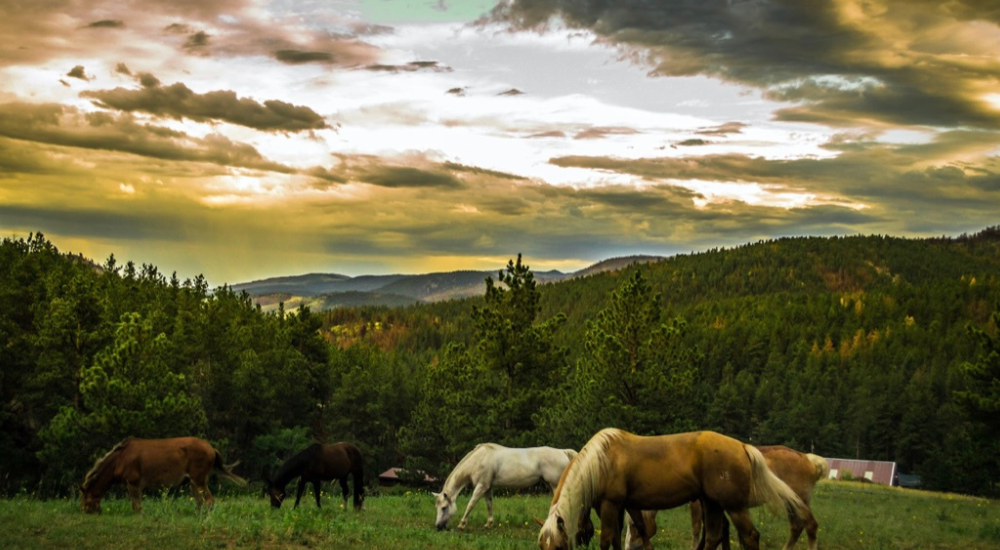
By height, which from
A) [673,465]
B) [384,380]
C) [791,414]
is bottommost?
[791,414]

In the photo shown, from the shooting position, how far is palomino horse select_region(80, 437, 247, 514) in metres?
16.1

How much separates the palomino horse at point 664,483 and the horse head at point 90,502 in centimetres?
988

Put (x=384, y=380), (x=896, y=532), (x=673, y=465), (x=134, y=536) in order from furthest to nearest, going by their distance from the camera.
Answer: (x=384, y=380)
(x=896, y=532)
(x=134, y=536)
(x=673, y=465)

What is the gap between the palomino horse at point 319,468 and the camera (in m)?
19.3

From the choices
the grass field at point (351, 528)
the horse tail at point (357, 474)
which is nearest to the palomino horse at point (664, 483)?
Result: the grass field at point (351, 528)

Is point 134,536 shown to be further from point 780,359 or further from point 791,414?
point 780,359

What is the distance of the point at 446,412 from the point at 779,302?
507ft

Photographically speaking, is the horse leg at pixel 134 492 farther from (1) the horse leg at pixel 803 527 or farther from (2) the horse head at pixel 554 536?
(1) the horse leg at pixel 803 527

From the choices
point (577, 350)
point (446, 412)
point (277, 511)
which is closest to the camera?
point (277, 511)

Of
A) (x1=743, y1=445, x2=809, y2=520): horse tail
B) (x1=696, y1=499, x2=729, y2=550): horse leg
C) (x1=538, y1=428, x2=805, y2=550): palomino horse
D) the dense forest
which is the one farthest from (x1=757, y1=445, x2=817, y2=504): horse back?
the dense forest

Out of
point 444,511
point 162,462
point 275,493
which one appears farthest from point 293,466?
point 444,511

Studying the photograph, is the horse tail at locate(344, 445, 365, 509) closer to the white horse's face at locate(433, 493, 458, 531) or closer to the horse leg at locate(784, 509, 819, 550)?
the white horse's face at locate(433, 493, 458, 531)

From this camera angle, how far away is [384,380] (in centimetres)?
8362

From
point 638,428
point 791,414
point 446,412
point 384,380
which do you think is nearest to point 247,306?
point 384,380
